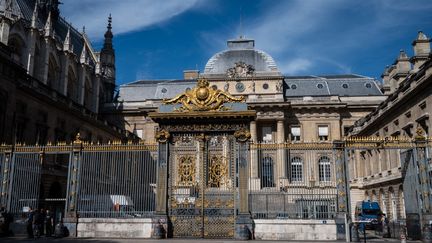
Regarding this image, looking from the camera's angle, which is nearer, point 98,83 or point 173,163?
point 173,163

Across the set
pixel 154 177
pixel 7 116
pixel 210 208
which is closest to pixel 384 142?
pixel 210 208

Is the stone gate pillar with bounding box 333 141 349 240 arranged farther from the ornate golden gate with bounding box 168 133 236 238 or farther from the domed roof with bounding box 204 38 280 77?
the domed roof with bounding box 204 38 280 77

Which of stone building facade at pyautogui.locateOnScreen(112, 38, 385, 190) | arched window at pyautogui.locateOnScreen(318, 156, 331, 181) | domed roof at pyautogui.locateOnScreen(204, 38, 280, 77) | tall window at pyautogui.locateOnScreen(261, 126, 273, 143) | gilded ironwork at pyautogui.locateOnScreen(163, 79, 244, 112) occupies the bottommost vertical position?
arched window at pyautogui.locateOnScreen(318, 156, 331, 181)

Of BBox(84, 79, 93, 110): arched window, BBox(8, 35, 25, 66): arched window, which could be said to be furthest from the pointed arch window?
BBox(84, 79, 93, 110): arched window

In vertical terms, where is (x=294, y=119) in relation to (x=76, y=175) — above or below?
above

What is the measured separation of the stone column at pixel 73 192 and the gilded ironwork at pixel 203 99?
4359mm

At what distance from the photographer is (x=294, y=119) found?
168 ft

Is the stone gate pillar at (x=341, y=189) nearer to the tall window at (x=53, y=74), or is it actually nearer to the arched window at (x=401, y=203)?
the arched window at (x=401, y=203)

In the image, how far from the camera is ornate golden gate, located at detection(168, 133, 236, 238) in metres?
16.7

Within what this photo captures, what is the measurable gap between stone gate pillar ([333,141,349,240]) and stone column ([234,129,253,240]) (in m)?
3.29

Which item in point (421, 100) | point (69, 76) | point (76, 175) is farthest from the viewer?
point (69, 76)

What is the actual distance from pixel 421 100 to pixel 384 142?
985 cm

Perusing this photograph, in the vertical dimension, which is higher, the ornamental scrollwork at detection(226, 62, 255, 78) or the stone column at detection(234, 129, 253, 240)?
the ornamental scrollwork at detection(226, 62, 255, 78)

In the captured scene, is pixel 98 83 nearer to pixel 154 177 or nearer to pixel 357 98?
pixel 357 98
